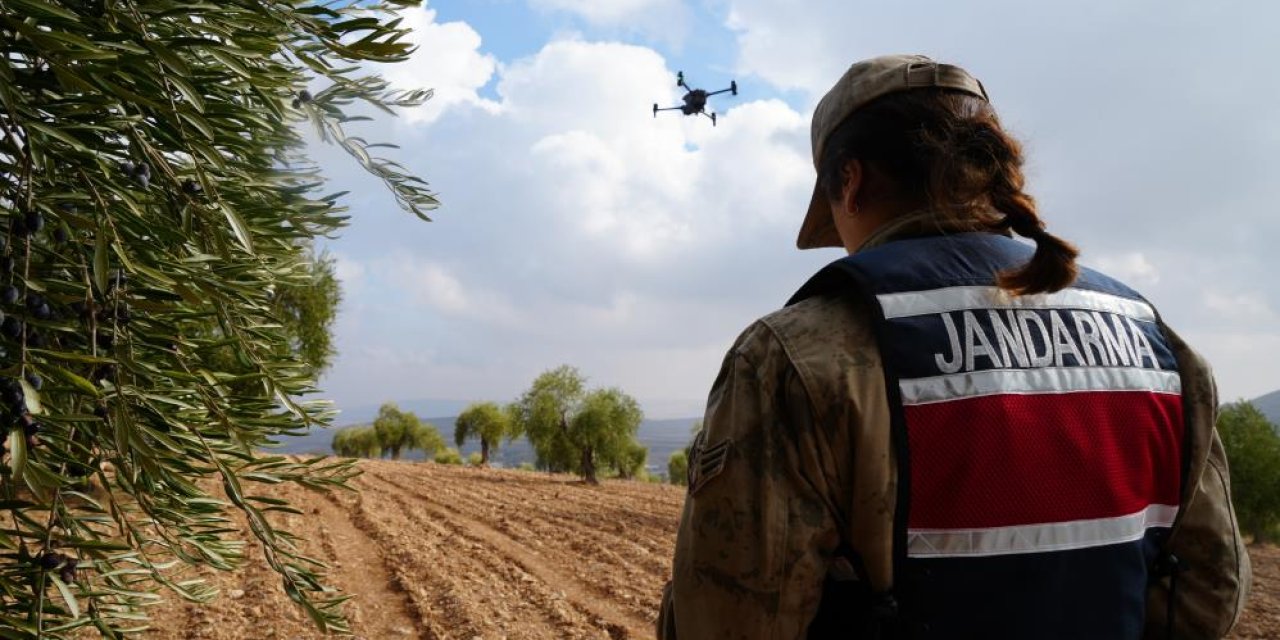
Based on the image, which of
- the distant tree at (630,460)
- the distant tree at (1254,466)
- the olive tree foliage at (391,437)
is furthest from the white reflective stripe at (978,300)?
the olive tree foliage at (391,437)

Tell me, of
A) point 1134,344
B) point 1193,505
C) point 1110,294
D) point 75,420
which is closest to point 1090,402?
point 1134,344

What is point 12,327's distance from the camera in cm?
156

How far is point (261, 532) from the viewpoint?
5.67 ft

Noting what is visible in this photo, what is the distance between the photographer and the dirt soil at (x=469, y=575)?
7.54 m

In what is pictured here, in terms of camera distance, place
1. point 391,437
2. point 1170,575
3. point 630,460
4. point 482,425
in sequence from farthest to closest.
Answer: point 391,437, point 482,425, point 630,460, point 1170,575

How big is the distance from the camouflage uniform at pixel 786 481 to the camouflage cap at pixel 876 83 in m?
0.52

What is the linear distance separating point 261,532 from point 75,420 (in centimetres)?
46

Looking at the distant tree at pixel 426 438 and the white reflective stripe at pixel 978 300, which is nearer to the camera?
the white reflective stripe at pixel 978 300

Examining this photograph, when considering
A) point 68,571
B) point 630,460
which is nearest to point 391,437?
point 630,460

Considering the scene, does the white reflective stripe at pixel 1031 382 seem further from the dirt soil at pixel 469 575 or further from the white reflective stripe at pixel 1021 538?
the dirt soil at pixel 469 575

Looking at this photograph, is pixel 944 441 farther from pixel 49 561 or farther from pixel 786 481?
pixel 49 561

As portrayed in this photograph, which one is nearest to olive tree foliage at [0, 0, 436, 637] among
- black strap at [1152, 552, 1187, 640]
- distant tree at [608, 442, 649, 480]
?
black strap at [1152, 552, 1187, 640]

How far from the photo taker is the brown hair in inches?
62.2

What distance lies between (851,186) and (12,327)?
1848mm
